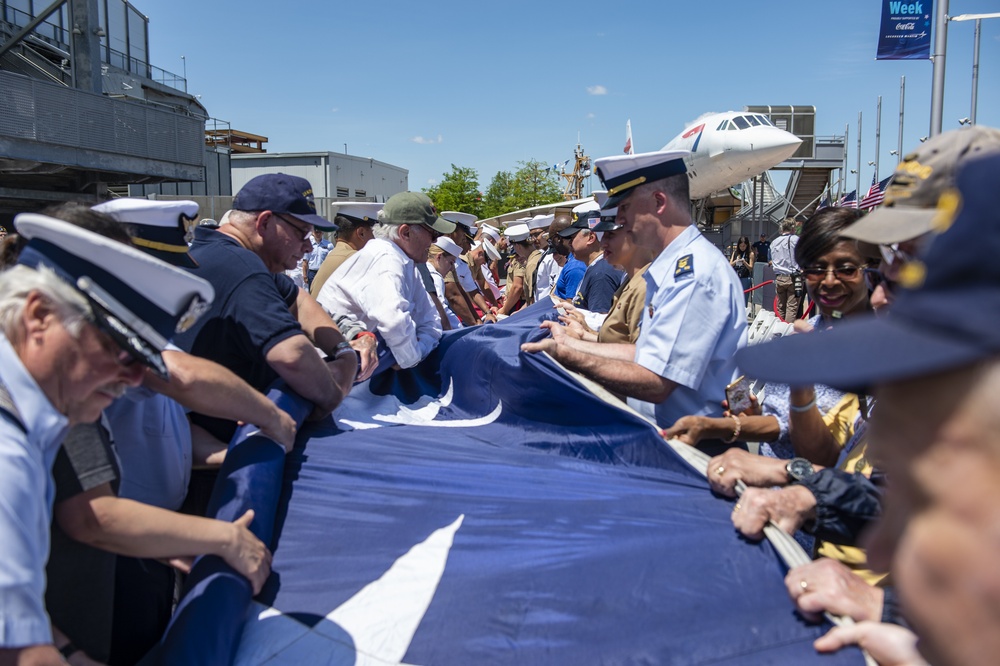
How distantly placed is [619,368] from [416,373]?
2.09 meters

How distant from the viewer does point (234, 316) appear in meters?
2.64

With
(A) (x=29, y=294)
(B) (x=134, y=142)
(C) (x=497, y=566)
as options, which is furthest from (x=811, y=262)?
(B) (x=134, y=142)

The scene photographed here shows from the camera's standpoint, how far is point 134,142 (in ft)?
79.3

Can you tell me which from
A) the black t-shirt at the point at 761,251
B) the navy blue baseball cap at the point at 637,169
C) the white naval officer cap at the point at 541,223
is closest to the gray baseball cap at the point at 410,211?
the navy blue baseball cap at the point at 637,169

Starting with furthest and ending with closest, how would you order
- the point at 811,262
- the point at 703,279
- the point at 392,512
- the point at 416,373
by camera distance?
the point at 416,373 → the point at 811,262 → the point at 703,279 → the point at 392,512

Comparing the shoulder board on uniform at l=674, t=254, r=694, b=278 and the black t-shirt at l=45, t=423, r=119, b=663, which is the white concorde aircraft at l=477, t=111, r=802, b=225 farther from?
the black t-shirt at l=45, t=423, r=119, b=663

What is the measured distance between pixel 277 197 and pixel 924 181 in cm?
252

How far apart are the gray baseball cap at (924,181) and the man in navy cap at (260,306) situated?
75.5 inches

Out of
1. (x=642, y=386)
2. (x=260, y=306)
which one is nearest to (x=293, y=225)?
(x=260, y=306)

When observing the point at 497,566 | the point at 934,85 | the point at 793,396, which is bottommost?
the point at 497,566

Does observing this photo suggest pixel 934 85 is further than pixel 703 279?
Yes

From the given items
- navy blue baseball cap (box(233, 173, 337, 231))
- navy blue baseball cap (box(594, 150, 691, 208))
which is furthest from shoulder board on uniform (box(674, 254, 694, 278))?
navy blue baseball cap (box(233, 173, 337, 231))

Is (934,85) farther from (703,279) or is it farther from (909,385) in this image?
(909,385)

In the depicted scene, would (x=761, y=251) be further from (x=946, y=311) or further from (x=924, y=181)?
(x=946, y=311)
